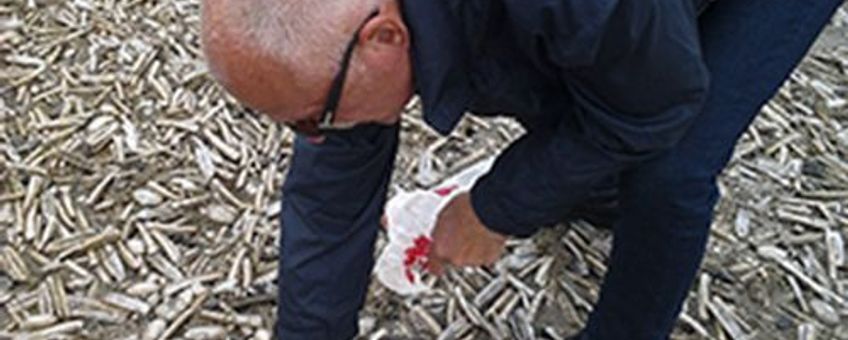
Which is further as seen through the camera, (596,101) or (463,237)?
(463,237)

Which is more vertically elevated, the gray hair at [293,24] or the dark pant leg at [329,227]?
the gray hair at [293,24]

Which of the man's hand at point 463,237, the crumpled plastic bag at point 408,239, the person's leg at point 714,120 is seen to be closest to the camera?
the person's leg at point 714,120

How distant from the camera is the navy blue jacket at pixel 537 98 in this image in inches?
54.0

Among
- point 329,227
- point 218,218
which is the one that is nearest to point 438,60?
point 329,227

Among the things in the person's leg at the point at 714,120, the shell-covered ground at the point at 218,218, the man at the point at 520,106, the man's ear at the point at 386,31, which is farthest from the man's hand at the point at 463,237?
the man's ear at the point at 386,31

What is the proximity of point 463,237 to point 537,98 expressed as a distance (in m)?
0.29

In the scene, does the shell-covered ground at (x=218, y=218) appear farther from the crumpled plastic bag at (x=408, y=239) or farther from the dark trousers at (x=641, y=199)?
the dark trousers at (x=641, y=199)

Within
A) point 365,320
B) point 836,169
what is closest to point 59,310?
point 365,320

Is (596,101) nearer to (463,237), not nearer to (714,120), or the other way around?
(714,120)

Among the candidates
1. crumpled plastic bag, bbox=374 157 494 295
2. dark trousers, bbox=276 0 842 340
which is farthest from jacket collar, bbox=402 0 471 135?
crumpled plastic bag, bbox=374 157 494 295

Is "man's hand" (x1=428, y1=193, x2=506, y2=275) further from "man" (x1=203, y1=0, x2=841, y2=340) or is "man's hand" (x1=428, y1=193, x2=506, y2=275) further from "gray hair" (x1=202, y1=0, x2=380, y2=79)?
"gray hair" (x1=202, y1=0, x2=380, y2=79)

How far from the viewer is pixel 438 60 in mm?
1381

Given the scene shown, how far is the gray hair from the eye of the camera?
131cm

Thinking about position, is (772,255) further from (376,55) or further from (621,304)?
(376,55)
